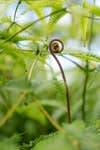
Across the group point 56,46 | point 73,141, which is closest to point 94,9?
point 56,46

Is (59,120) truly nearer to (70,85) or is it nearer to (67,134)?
(70,85)

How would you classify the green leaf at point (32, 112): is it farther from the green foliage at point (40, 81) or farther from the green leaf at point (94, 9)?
the green leaf at point (94, 9)

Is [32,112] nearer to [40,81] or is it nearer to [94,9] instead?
[40,81]

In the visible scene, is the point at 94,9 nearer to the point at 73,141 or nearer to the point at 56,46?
the point at 56,46

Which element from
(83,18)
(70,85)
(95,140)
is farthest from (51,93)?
(95,140)

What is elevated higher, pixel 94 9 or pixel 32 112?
pixel 94 9

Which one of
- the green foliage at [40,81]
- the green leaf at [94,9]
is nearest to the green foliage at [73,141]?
the green foliage at [40,81]

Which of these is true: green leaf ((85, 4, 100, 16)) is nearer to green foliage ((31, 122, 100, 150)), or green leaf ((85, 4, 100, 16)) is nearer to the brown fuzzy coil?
the brown fuzzy coil

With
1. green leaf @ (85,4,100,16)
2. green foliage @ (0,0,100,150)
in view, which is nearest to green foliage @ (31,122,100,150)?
→ green foliage @ (0,0,100,150)

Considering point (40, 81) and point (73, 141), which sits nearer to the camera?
point (73, 141)
